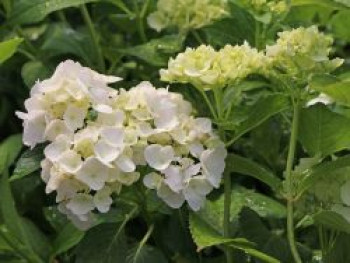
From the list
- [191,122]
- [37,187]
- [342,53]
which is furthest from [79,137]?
[342,53]

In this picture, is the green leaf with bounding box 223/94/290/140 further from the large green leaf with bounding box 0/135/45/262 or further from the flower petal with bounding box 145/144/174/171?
the large green leaf with bounding box 0/135/45/262

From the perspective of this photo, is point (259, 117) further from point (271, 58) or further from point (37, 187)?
A: point (37, 187)

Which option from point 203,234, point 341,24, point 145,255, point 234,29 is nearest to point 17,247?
point 145,255

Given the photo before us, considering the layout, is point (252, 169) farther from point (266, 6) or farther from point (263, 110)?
point (266, 6)

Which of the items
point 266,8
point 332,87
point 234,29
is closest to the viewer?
point 332,87

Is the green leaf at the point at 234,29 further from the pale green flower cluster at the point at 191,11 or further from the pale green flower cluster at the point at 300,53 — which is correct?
the pale green flower cluster at the point at 300,53

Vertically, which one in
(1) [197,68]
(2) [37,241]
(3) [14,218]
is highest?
(1) [197,68]

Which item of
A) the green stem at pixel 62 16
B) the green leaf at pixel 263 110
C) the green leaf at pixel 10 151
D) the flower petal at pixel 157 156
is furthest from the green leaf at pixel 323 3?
the green stem at pixel 62 16
